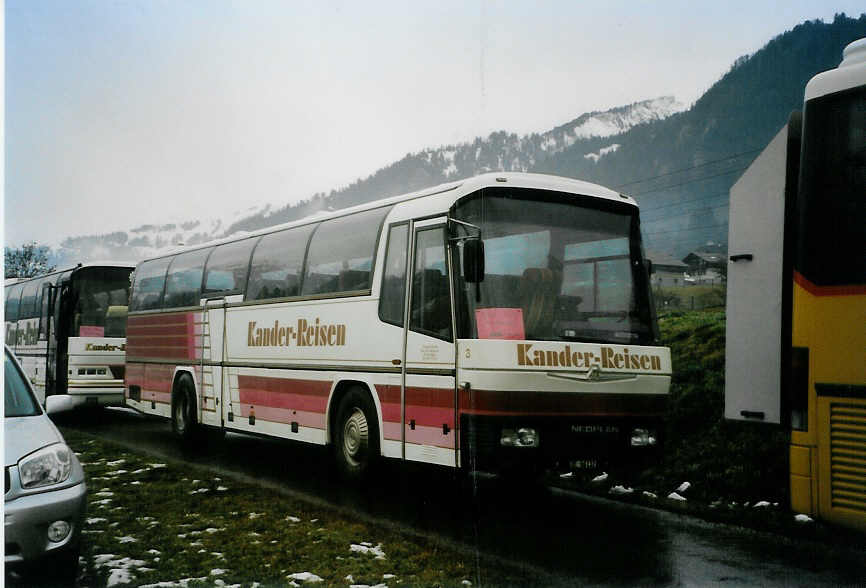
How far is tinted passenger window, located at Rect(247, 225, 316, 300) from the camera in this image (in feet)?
30.6

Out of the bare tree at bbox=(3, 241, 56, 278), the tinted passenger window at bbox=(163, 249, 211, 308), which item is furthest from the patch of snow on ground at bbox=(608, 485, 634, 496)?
the tinted passenger window at bbox=(163, 249, 211, 308)

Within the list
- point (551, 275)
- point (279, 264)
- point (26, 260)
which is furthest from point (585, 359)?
point (26, 260)

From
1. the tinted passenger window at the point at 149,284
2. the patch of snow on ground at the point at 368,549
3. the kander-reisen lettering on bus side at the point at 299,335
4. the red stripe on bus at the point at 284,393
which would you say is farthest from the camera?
the tinted passenger window at the point at 149,284

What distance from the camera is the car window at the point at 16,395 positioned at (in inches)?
210

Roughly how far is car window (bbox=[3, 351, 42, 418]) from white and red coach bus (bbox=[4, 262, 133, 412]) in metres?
6.10

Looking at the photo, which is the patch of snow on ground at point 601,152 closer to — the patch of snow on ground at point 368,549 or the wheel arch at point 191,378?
the patch of snow on ground at point 368,549

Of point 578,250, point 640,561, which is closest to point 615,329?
point 578,250

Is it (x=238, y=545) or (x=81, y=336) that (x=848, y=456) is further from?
Answer: (x=81, y=336)

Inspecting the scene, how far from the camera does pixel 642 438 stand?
6.93 m

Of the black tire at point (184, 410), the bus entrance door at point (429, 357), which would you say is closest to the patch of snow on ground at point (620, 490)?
the bus entrance door at point (429, 357)

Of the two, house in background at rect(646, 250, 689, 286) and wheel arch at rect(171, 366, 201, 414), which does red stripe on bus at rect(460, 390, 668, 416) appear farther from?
wheel arch at rect(171, 366, 201, 414)

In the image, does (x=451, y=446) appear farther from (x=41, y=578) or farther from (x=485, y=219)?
(x=41, y=578)

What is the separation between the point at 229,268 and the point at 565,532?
6067mm

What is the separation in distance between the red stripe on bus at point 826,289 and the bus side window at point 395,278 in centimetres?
333
